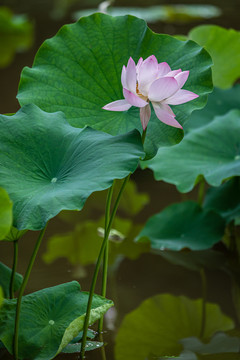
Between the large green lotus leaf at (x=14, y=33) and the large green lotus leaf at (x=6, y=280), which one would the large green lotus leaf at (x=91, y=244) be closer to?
the large green lotus leaf at (x=6, y=280)

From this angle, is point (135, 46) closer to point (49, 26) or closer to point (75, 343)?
point (75, 343)

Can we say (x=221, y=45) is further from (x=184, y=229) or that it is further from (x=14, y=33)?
(x=14, y=33)

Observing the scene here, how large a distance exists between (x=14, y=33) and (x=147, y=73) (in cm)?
344

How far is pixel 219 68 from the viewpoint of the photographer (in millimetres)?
1985

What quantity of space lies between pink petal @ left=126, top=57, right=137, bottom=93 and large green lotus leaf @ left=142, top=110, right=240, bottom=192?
22.4 inches

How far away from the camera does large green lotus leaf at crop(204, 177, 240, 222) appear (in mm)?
1687

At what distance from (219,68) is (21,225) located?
4.09 feet

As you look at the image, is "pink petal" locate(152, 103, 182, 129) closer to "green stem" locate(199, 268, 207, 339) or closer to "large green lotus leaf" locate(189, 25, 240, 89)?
"green stem" locate(199, 268, 207, 339)

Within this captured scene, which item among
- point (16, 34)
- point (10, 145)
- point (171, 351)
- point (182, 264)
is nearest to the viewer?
point (10, 145)

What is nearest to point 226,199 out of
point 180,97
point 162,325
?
point 162,325

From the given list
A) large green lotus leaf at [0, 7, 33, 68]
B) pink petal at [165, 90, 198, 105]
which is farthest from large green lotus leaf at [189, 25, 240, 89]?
→ large green lotus leaf at [0, 7, 33, 68]

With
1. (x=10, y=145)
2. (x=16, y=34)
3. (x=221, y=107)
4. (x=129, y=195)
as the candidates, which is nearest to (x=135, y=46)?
(x=10, y=145)

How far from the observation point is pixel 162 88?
3.12 ft

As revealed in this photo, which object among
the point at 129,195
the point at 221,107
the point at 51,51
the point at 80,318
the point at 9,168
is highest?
the point at 51,51
